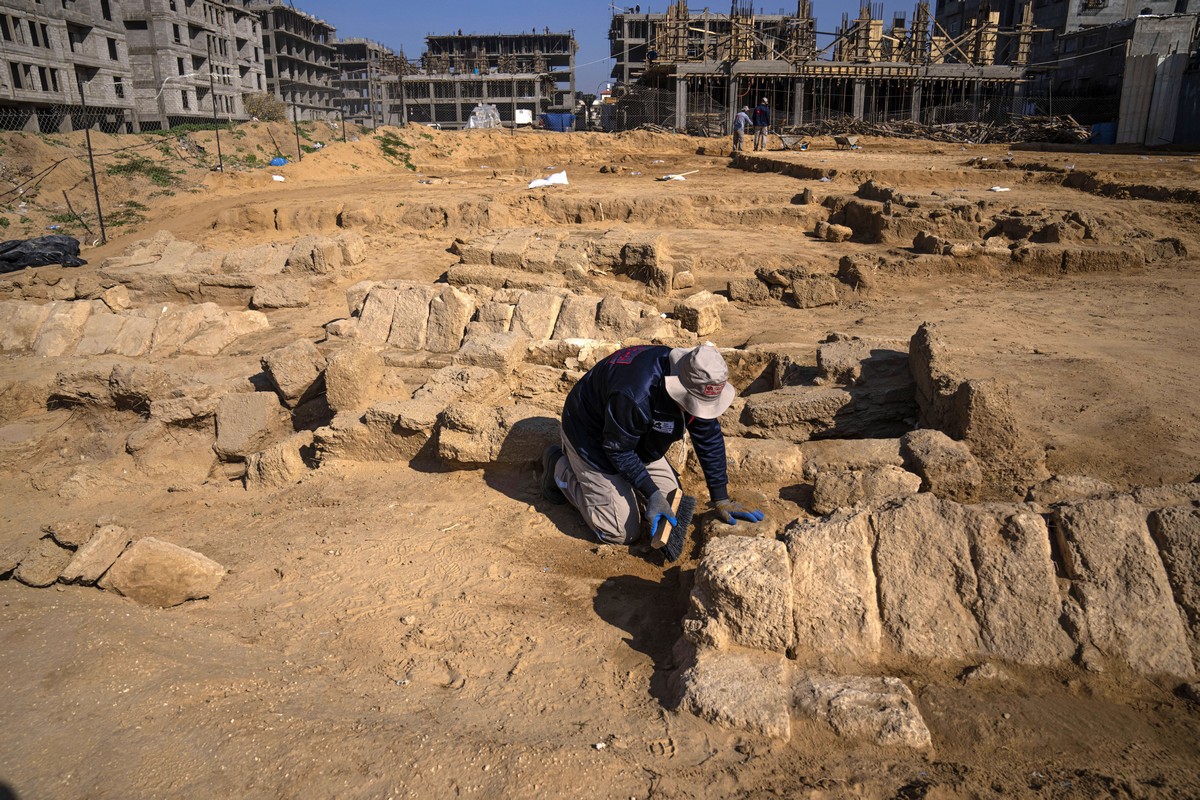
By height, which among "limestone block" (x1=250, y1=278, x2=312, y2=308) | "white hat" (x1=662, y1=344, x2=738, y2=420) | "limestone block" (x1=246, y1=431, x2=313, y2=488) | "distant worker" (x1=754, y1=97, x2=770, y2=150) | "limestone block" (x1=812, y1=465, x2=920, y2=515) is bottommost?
"limestone block" (x1=246, y1=431, x2=313, y2=488)

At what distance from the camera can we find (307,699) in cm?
310

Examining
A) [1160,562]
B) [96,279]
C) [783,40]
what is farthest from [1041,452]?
[783,40]

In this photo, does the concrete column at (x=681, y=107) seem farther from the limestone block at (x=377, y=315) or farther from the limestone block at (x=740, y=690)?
the limestone block at (x=740, y=690)

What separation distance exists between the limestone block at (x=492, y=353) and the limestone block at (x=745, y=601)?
3.66 metres

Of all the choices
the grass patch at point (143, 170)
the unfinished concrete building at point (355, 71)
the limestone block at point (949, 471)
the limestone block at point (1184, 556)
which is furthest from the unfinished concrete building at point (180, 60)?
the limestone block at point (1184, 556)

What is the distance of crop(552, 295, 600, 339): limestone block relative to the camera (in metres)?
7.51

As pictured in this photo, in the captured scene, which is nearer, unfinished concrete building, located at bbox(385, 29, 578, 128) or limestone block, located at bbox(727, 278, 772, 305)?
limestone block, located at bbox(727, 278, 772, 305)

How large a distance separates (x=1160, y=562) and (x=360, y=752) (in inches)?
118

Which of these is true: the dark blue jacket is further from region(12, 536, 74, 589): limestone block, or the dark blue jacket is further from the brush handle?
region(12, 536, 74, 589): limestone block

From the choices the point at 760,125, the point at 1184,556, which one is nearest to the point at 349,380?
the point at 1184,556

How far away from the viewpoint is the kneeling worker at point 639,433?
12.7 feet

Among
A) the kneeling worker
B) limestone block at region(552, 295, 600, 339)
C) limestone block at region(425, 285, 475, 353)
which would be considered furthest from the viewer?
limestone block at region(425, 285, 475, 353)

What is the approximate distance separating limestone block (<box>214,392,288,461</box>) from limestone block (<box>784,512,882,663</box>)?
4646 mm

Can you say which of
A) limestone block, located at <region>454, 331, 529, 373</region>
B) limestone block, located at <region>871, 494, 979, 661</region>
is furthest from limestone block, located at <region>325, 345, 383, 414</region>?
limestone block, located at <region>871, 494, 979, 661</region>
